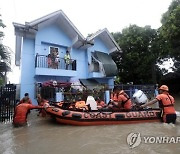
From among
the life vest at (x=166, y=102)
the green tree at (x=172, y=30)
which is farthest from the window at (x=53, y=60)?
the green tree at (x=172, y=30)

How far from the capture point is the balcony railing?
1384 centimetres

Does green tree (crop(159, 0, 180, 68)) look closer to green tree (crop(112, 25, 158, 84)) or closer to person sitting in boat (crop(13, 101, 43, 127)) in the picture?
green tree (crop(112, 25, 158, 84))

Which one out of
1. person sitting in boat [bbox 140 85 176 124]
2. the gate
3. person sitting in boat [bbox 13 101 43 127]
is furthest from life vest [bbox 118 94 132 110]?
the gate

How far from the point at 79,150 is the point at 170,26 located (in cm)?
1526

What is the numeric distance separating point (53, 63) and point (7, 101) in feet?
19.8

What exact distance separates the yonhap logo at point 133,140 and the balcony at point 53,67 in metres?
7.80

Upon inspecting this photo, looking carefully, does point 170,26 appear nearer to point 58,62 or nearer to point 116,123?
point 58,62

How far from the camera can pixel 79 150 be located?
223 inches

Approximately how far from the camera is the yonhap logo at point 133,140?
19.2 ft

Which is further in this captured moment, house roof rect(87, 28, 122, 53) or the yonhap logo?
house roof rect(87, 28, 122, 53)

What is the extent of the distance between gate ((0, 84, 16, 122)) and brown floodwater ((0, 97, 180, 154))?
329mm

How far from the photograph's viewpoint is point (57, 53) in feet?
50.3

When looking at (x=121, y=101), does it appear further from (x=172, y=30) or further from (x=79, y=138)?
(x=172, y=30)

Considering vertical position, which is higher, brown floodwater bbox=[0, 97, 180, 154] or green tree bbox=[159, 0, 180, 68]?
green tree bbox=[159, 0, 180, 68]
